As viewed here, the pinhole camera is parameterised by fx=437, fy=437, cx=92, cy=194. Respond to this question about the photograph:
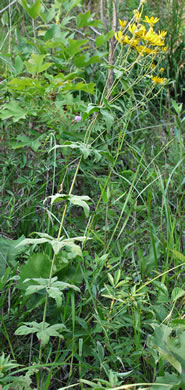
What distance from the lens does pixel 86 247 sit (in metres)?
1.63

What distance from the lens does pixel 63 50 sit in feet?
7.47

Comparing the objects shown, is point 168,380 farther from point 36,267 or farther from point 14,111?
point 14,111

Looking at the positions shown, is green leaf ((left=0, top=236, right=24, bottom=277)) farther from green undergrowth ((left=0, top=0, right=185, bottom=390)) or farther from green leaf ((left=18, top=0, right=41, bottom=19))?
green leaf ((left=18, top=0, right=41, bottom=19))

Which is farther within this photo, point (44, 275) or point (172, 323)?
point (44, 275)

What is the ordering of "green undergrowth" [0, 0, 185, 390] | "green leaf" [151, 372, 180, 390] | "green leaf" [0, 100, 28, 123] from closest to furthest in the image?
"green leaf" [151, 372, 180, 390]
"green undergrowth" [0, 0, 185, 390]
"green leaf" [0, 100, 28, 123]

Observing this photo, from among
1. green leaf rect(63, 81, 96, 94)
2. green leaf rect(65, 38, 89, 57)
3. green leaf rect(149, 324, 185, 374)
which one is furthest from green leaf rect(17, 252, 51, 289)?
green leaf rect(65, 38, 89, 57)

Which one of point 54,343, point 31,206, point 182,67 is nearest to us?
point 54,343

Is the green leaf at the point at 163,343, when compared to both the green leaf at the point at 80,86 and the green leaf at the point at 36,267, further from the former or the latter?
the green leaf at the point at 80,86

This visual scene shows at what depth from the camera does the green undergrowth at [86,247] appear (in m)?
1.16

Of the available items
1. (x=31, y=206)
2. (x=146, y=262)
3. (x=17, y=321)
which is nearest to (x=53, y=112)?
(x=31, y=206)

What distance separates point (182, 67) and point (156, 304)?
1772 mm

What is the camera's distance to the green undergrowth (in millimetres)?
1159

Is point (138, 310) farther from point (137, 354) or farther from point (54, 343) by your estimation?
point (54, 343)

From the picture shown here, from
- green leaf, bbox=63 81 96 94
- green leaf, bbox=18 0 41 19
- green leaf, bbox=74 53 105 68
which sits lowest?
green leaf, bbox=63 81 96 94
